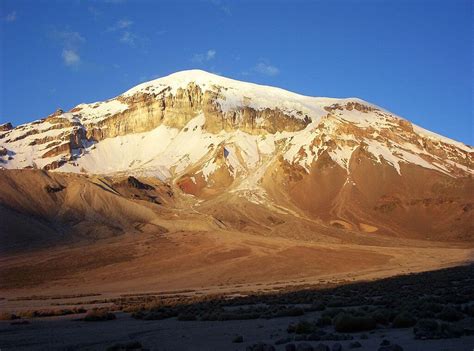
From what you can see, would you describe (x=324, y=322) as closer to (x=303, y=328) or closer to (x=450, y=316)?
(x=303, y=328)

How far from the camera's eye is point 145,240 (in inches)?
3684

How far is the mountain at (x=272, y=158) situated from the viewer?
12388 cm

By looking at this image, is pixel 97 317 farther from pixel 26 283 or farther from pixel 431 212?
pixel 431 212

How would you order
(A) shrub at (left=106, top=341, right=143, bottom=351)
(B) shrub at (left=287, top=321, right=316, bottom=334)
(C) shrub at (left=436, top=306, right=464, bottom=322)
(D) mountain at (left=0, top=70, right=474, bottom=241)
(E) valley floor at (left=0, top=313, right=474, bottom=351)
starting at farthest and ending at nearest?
(D) mountain at (left=0, top=70, right=474, bottom=241)
(C) shrub at (left=436, top=306, right=464, bottom=322)
(B) shrub at (left=287, top=321, right=316, bottom=334)
(A) shrub at (left=106, top=341, right=143, bottom=351)
(E) valley floor at (left=0, top=313, right=474, bottom=351)

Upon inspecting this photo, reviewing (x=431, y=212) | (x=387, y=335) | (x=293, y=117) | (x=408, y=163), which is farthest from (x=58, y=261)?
(x=293, y=117)

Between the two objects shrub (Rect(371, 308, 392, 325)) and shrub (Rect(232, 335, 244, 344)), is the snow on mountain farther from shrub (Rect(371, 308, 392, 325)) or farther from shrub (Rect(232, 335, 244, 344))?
shrub (Rect(232, 335, 244, 344))

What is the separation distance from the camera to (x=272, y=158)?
6142 inches

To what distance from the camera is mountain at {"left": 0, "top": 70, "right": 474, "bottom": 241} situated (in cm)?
12388

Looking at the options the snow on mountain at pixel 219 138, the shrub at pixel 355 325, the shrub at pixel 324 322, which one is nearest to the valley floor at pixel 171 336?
the shrub at pixel 355 325

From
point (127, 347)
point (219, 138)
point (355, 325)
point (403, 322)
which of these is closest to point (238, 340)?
point (127, 347)

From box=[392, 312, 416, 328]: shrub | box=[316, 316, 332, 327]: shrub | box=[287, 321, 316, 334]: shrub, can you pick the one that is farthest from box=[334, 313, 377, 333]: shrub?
box=[316, 316, 332, 327]: shrub

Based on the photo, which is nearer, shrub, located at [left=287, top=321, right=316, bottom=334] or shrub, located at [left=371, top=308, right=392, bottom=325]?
shrub, located at [left=287, top=321, right=316, bottom=334]

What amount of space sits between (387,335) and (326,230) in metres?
98.1

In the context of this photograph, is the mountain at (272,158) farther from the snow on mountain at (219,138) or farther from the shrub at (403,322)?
the shrub at (403,322)
